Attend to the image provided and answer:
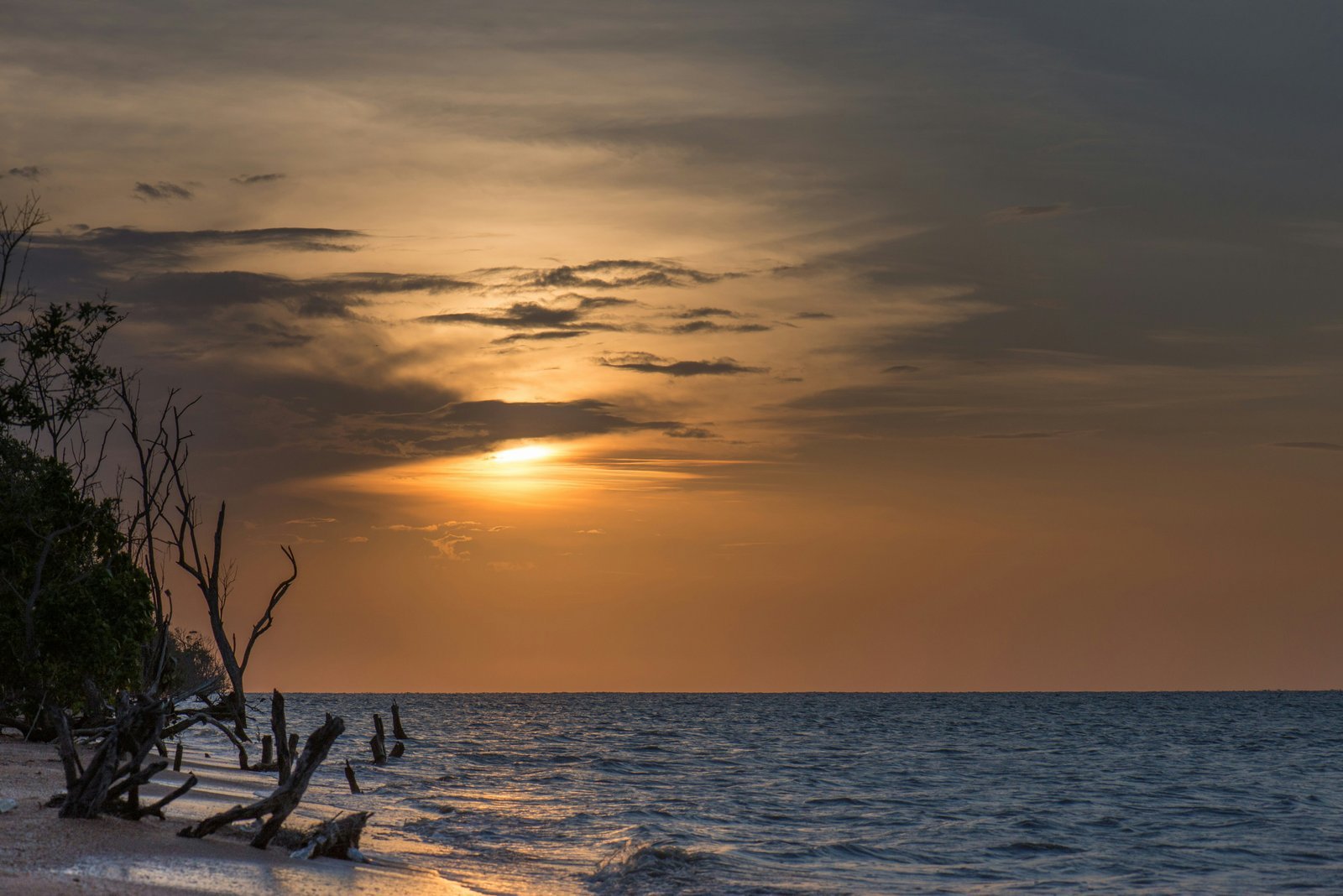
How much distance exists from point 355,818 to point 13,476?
22.8 m

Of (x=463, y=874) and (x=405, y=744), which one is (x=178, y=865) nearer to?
(x=463, y=874)

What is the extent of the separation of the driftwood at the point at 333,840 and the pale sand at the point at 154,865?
0.22m

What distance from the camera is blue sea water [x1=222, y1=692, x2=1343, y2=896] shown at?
2592 centimetres

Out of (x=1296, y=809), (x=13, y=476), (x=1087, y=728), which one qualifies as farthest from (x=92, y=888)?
(x=1087, y=728)

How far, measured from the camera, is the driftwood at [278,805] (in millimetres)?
20375

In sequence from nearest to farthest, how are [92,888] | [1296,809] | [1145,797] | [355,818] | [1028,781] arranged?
1. [92,888]
2. [355,818]
3. [1296,809]
4. [1145,797]
5. [1028,781]

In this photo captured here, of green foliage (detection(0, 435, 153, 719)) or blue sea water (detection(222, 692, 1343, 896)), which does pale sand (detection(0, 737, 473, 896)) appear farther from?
green foliage (detection(0, 435, 153, 719))

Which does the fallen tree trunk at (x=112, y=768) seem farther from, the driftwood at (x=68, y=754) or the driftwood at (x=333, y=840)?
the driftwood at (x=333, y=840)

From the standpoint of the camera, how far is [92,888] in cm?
1484

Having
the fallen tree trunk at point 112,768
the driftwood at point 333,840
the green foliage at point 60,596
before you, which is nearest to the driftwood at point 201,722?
the fallen tree trunk at point 112,768

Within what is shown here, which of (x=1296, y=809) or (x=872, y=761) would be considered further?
(x=872, y=761)

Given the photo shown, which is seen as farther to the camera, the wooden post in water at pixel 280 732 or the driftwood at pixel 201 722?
the wooden post in water at pixel 280 732

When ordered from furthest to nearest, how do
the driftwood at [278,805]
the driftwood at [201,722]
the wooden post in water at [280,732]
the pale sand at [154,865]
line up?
the wooden post in water at [280,732]
the driftwood at [201,722]
the driftwood at [278,805]
the pale sand at [154,865]

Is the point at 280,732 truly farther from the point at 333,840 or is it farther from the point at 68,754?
the point at 68,754
